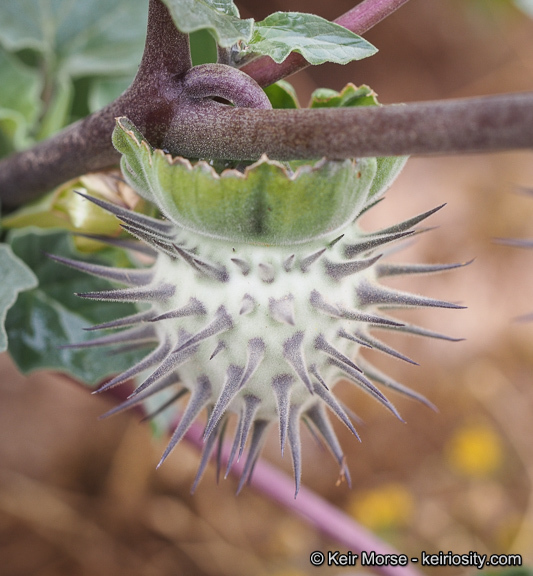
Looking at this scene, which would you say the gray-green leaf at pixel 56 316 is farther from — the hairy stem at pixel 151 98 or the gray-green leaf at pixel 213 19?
the gray-green leaf at pixel 213 19

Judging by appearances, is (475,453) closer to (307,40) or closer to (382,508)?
(382,508)

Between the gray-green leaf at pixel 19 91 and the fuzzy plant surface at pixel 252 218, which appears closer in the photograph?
the fuzzy plant surface at pixel 252 218

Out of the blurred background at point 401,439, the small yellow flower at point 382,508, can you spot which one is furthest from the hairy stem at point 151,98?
the small yellow flower at point 382,508

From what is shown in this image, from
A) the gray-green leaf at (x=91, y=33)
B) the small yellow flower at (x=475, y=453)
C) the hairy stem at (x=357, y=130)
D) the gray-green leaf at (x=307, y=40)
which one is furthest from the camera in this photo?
the small yellow flower at (x=475, y=453)

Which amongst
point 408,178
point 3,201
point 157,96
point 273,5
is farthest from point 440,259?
point 157,96

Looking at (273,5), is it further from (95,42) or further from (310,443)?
(310,443)

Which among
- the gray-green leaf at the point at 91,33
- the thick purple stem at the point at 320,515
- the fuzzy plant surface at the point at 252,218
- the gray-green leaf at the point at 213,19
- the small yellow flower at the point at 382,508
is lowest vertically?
the small yellow flower at the point at 382,508
